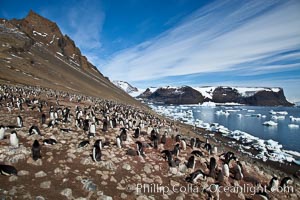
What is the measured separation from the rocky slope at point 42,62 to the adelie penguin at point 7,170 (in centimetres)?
4420

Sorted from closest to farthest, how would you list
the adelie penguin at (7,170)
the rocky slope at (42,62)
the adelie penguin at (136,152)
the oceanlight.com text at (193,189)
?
the adelie penguin at (7,170) → the oceanlight.com text at (193,189) → the adelie penguin at (136,152) → the rocky slope at (42,62)

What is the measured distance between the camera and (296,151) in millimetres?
34938

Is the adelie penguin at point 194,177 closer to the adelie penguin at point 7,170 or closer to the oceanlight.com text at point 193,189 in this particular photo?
the oceanlight.com text at point 193,189

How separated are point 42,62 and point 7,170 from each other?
85308 millimetres

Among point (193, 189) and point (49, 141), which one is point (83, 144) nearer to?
point (49, 141)

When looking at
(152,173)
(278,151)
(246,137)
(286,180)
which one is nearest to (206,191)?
(152,173)

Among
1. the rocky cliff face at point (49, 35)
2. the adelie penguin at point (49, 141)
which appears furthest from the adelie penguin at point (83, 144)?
the rocky cliff face at point (49, 35)

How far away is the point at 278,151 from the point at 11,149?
3396 cm

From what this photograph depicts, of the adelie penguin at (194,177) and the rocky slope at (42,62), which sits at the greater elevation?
the rocky slope at (42,62)

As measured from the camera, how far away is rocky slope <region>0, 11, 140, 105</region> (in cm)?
6160

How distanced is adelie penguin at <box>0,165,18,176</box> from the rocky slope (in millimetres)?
44199

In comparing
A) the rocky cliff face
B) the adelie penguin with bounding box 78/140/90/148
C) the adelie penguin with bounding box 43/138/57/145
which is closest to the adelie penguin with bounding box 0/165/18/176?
the adelie penguin with bounding box 43/138/57/145

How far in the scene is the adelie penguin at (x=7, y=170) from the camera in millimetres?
7926

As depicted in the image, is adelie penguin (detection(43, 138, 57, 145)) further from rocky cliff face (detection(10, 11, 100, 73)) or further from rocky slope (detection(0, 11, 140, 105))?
rocky cliff face (detection(10, 11, 100, 73))
